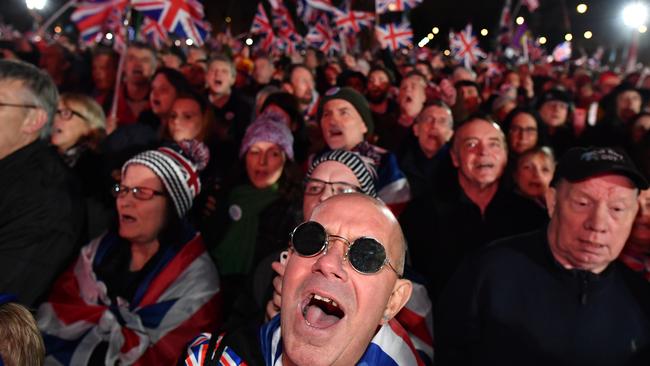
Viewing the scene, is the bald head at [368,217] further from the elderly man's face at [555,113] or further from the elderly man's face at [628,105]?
the elderly man's face at [628,105]

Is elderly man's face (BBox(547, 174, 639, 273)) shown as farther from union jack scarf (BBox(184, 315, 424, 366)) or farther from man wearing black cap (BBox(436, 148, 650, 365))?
union jack scarf (BBox(184, 315, 424, 366))

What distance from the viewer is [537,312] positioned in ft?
7.77

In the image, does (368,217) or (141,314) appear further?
(141,314)

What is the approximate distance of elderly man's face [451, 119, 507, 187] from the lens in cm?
352

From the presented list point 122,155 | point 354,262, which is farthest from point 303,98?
point 354,262

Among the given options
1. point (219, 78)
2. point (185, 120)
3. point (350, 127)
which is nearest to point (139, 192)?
point (185, 120)

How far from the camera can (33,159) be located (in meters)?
2.82

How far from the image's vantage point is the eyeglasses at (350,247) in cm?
171

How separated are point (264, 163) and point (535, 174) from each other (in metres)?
2.02

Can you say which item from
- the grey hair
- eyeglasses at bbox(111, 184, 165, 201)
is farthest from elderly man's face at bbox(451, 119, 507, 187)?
the grey hair

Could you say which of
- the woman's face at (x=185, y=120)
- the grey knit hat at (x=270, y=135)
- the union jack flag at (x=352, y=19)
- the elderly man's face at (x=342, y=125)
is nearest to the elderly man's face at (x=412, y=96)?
the elderly man's face at (x=342, y=125)

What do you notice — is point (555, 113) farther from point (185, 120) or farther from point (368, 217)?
point (368, 217)

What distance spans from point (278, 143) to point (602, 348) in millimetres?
2455

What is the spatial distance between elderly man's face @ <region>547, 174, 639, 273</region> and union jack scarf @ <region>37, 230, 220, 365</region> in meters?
1.73
